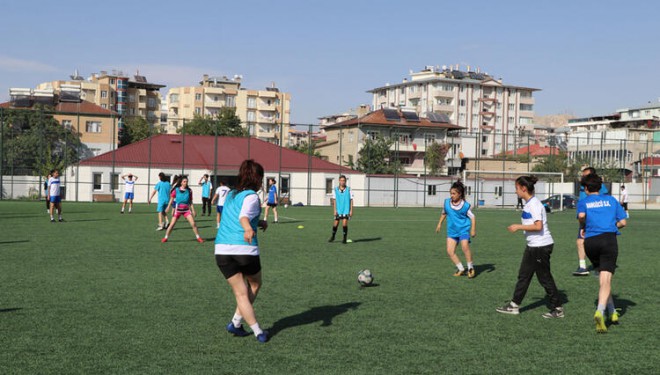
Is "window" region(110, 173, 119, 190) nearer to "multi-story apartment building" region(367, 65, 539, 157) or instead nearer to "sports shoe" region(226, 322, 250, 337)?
"sports shoe" region(226, 322, 250, 337)

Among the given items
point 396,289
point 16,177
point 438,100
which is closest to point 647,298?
point 396,289

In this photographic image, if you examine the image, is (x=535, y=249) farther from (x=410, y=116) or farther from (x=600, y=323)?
(x=410, y=116)

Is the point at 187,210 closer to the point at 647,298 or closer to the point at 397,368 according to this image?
the point at 647,298

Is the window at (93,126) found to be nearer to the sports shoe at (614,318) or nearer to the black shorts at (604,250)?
the black shorts at (604,250)

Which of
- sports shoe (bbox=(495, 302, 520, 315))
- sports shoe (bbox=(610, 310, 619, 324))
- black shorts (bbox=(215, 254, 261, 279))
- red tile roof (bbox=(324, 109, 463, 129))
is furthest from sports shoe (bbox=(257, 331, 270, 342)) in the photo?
red tile roof (bbox=(324, 109, 463, 129))

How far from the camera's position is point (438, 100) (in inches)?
5251

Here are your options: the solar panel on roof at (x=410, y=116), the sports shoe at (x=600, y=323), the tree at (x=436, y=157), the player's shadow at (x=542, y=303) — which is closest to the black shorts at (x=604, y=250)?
the sports shoe at (x=600, y=323)

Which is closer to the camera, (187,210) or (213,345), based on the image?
(213,345)

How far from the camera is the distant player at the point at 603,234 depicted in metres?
8.11

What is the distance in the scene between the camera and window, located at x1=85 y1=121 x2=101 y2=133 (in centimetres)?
7292

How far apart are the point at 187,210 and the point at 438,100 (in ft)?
393

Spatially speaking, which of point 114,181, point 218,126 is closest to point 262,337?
point 114,181

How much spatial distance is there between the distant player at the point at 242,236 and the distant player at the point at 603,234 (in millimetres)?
4067

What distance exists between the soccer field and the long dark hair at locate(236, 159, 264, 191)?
1.60 meters
